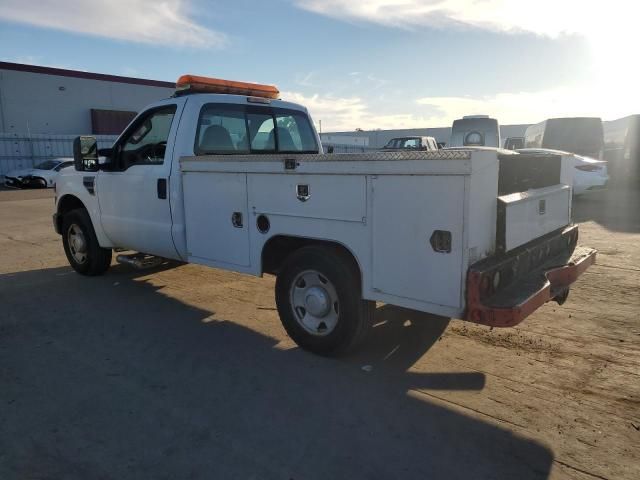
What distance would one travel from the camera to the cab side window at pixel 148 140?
209 inches

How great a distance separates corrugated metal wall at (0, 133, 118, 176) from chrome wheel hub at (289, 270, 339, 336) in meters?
26.9

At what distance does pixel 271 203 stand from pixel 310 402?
1652 millimetres

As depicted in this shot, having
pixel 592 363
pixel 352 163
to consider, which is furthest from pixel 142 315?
pixel 592 363

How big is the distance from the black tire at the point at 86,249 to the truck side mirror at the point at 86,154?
72 cm

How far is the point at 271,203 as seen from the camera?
13.7 ft

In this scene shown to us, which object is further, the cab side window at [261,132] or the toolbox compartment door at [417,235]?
the cab side window at [261,132]

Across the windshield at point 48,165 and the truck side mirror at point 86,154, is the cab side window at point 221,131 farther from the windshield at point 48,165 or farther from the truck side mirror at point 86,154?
the windshield at point 48,165

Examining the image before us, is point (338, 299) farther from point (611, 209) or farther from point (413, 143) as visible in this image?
point (413, 143)

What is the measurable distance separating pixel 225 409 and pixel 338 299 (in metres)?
1.16

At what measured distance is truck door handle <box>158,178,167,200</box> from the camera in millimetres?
5121

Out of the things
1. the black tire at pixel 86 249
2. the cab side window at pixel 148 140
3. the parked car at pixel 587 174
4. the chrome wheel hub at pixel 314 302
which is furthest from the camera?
the parked car at pixel 587 174

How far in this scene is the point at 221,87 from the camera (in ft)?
18.1

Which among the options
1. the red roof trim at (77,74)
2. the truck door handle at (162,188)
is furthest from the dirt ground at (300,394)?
the red roof trim at (77,74)

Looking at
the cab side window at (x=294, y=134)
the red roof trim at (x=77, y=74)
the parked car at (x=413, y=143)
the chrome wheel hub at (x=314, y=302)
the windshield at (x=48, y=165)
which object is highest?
the red roof trim at (x=77, y=74)
